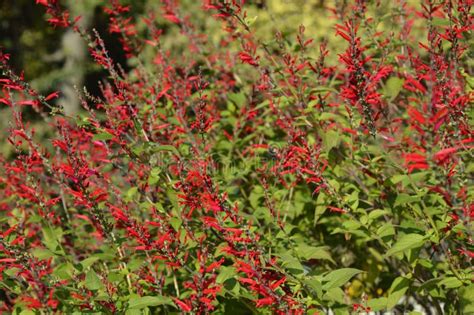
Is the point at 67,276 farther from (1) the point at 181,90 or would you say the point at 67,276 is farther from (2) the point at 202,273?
(1) the point at 181,90

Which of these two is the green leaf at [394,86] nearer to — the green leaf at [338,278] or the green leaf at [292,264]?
the green leaf at [338,278]

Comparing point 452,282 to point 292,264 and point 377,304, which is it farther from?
point 292,264

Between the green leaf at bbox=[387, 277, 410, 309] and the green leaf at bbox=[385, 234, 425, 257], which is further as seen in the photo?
the green leaf at bbox=[387, 277, 410, 309]

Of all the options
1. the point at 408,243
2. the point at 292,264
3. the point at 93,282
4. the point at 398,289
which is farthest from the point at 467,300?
the point at 93,282

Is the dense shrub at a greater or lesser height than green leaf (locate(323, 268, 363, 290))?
greater

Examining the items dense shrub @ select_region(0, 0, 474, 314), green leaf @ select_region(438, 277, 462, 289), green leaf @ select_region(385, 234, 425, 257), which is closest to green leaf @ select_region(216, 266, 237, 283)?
dense shrub @ select_region(0, 0, 474, 314)

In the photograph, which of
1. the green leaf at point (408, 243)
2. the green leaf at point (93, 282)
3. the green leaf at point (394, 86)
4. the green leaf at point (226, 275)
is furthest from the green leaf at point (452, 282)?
the green leaf at point (93, 282)

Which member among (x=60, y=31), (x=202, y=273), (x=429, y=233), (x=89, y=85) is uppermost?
(x=60, y=31)

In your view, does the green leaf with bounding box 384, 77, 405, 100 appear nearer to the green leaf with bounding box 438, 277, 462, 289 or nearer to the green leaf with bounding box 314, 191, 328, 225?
the green leaf with bounding box 314, 191, 328, 225

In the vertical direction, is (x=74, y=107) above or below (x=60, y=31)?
below

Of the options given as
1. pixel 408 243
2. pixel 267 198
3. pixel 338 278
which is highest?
pixel 267 198

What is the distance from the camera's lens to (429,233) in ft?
8.46

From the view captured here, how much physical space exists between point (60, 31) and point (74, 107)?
3.47 m

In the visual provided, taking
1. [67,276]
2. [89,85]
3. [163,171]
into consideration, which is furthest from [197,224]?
[89,85]
